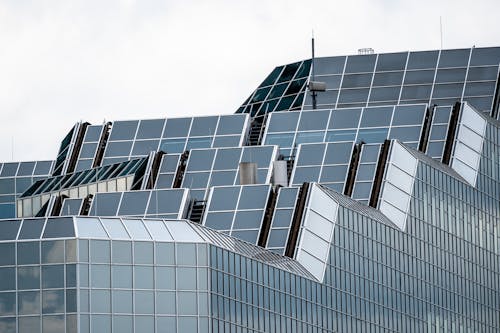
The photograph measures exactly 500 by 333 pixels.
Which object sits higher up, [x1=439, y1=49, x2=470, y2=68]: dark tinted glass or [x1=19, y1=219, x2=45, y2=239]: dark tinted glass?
[x1=439, y1=49, x2=470, y2=68]: dark tinted glass

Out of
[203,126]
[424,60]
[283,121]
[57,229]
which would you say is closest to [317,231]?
[57,229]

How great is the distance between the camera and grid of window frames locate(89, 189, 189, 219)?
15888 centimetres

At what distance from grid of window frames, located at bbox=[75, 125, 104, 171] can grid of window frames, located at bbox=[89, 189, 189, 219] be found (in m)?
28.7

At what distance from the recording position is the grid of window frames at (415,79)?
194625mm

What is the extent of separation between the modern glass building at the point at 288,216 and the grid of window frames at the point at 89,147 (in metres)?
0.19

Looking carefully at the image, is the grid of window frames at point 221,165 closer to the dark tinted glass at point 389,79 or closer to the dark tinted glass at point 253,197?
the dark tinted glass at point 253,197

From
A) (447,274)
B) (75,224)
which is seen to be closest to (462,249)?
(447,274)

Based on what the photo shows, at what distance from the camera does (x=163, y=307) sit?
132500mm

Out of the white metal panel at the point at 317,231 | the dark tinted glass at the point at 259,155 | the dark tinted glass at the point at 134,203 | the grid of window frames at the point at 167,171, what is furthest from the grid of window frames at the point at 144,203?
the grid of window frames at the point at 167,171

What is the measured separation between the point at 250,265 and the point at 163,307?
9794mm

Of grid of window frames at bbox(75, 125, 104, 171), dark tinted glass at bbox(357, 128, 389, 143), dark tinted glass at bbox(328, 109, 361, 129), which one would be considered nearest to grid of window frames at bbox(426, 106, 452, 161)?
dark tinted glass at bbox(357, 128, 389, 143)

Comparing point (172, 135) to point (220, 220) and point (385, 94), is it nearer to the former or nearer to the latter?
A: point (385, 94)

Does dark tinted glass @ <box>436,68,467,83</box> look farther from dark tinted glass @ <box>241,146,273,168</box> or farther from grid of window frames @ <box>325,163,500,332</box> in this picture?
dark tinted glass @ <box>241,146,273,168</box>

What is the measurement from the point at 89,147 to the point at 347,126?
77.8ft
